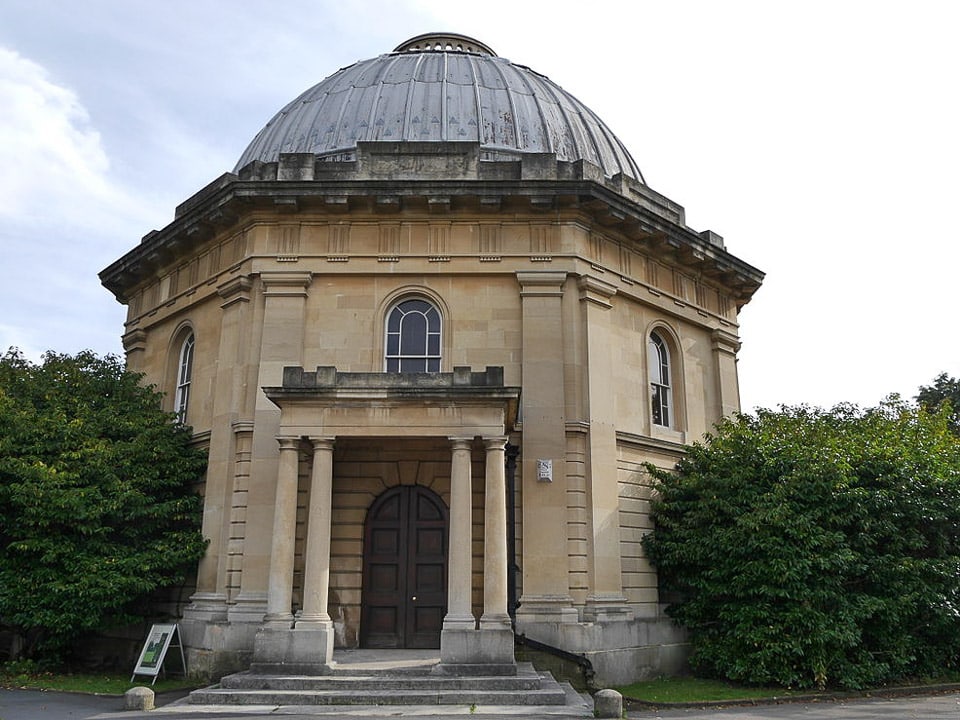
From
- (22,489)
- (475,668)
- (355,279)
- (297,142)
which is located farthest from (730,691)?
(297,142)

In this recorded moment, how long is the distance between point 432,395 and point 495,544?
2825mm

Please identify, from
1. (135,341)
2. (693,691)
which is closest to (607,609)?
(693,691)

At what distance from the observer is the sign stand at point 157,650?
15148 mm

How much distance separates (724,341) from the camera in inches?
838

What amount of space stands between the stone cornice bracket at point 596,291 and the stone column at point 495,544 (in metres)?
4.67

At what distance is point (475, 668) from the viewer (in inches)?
508

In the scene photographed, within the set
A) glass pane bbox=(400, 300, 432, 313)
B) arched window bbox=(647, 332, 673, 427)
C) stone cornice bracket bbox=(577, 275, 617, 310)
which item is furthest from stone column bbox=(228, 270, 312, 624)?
arched window bbox=(647, 332, 673, 427)

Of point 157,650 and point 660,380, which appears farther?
point 660,380

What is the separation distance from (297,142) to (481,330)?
9.48 meters

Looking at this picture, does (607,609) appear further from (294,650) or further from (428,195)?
(428,195)

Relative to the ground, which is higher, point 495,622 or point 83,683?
point 495,622

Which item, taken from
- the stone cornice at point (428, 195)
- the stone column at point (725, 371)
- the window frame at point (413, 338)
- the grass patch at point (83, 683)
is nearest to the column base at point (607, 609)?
the window frame at point (413, 338)

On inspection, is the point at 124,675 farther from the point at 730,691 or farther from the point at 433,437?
the point at 730,691

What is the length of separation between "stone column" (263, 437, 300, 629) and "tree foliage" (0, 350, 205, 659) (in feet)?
10.9
